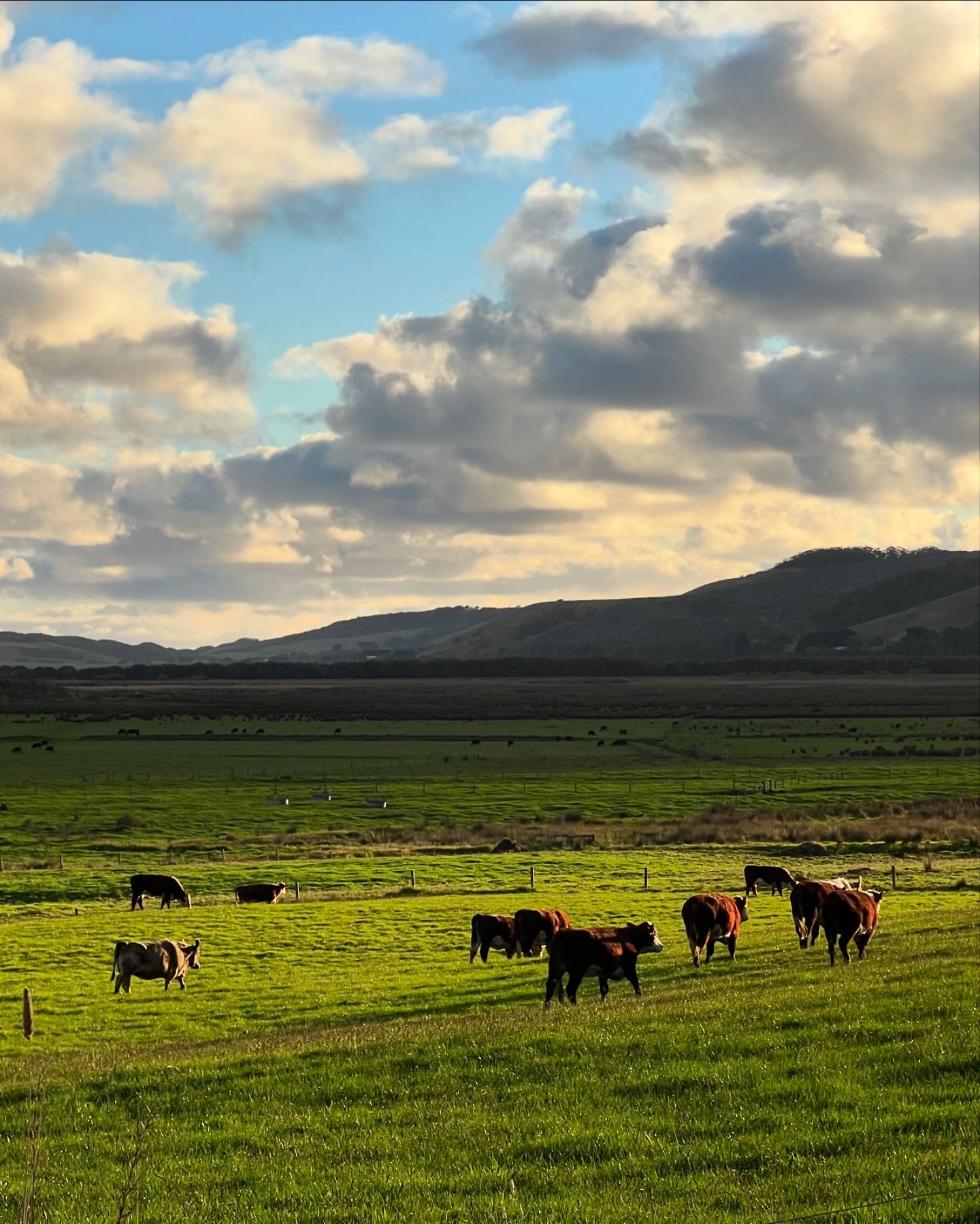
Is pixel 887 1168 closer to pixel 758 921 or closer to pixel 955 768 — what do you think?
pixel 758 921

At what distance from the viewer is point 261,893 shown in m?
45.8

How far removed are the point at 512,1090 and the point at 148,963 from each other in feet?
55.5

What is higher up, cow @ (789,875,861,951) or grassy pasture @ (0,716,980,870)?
cow @ (789,875,861,951)

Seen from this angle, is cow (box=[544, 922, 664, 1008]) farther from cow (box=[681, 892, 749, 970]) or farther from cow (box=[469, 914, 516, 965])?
cow (box=[469, 914, 516, 965])

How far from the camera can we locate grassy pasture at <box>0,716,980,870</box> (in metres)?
Answer: 68.5

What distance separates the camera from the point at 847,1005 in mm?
18391

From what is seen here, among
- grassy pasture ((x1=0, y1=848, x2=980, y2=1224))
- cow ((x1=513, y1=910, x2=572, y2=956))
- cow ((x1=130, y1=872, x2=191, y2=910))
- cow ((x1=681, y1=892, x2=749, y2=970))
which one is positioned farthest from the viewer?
cow ((x1=130, y1=872, x2=191, y2=910))

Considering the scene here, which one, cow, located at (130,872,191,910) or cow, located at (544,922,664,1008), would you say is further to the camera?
cow, located at (130,872,191,910)

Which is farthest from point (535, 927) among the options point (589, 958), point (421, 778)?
point (421, 778)

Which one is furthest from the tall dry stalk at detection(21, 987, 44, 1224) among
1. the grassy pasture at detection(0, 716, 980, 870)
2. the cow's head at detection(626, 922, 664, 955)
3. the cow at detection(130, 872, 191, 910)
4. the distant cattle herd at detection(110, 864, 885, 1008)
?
the grassy pasture at detection(0, 716, 980, 870)

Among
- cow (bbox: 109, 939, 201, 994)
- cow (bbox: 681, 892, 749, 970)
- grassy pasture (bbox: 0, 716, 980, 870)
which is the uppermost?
cow (bbox: 681, 892, 749, 970)

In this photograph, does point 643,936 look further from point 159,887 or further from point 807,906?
point 159,887

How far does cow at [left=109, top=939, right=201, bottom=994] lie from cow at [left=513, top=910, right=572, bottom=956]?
27.5ft

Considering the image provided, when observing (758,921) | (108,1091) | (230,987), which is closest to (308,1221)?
(108,1091)
